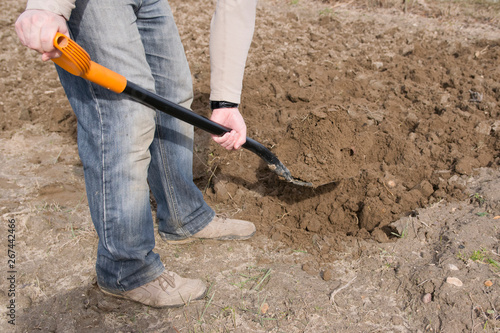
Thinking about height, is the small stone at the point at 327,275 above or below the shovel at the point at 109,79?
below

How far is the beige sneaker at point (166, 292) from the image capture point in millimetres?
2125

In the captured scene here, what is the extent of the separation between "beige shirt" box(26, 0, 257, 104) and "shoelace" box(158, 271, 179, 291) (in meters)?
0.96

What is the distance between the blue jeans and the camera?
1715mm

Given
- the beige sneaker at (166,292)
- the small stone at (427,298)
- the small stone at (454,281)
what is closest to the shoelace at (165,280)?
the beige sneaker at (166,292)

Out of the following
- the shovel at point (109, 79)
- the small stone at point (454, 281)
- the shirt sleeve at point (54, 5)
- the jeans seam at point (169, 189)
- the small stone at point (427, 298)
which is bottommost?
the small stone at point (427, 298)

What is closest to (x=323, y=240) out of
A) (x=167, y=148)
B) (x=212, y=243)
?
(x=212, y=243)

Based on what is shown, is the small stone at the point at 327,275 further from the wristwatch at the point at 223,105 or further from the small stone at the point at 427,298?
the wristwatch at the point at 223,105

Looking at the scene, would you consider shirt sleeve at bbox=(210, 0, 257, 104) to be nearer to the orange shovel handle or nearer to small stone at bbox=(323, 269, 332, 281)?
the orange shovel handle

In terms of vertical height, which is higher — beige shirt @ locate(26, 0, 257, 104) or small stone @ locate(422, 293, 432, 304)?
beige shirt @ locate(26, 0, 257, 104)

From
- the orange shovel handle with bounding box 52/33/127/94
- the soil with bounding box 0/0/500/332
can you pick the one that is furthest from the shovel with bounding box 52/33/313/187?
the soil with bounding box 0/0/500/332

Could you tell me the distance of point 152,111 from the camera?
1.92 metres

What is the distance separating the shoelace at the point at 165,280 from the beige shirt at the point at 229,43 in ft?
3.14

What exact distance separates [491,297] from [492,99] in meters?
2.16

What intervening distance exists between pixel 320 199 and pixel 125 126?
1569mm
